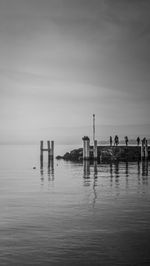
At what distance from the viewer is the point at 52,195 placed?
75.5 ft

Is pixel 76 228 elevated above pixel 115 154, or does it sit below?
below

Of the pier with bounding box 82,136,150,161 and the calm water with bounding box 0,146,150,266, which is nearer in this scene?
the calm water with bounding box 0,146,150,266

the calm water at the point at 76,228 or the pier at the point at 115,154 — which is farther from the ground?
the pier at the point at 115,154

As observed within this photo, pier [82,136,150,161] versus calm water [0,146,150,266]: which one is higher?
pier [82,136,150,161]

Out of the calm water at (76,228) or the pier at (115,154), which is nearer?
the calm water at (76,228)

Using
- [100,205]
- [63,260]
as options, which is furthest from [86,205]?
[63,260]

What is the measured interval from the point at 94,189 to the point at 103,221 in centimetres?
1039

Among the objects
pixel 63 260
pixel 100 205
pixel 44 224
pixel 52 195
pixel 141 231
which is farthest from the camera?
pixel 52 195

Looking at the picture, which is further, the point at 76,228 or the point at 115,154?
the point at 115,154

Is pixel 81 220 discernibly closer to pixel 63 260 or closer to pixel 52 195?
pixel 63 260

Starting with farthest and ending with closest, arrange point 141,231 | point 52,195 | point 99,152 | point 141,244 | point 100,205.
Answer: point 99,152 < point 52,195 < point 100,205 < point 141,231 < point 141,244

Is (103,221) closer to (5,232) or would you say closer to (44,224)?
(44,224)

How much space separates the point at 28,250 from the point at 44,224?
3444 millimetres

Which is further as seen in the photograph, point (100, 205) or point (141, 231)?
point (100, 205)
